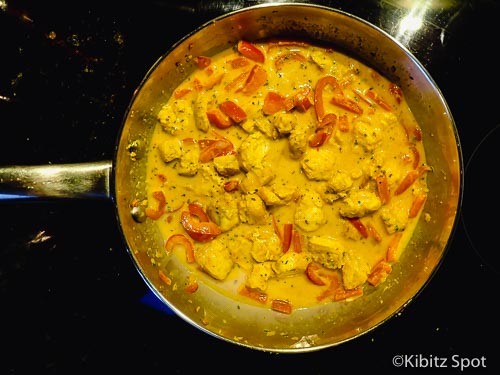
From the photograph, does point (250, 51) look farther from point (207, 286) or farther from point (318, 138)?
point (207, 286)

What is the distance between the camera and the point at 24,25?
267cm

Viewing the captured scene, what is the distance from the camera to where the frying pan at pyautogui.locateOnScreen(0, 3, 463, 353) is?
7.26 feet

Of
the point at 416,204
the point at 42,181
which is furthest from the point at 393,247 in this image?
the point at 42,181

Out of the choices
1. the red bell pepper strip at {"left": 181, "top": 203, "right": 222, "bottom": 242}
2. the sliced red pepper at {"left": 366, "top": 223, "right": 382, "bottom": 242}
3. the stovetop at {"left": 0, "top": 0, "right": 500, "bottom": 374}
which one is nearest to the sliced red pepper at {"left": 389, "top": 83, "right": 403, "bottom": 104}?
the stovetop at {"left": 0, "top": 0, "right": 500, "bottom": 374}

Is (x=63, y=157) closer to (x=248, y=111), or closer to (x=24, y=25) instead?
(x=24, y=25)

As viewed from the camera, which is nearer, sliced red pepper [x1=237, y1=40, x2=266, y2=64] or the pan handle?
the pan handle

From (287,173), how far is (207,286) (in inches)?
32.5

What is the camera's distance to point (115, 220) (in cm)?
261

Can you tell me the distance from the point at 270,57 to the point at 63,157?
54.5 inches

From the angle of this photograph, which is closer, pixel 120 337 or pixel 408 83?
pixel 408 83

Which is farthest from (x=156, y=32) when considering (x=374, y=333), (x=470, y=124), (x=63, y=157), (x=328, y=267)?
(x=374, y=333)

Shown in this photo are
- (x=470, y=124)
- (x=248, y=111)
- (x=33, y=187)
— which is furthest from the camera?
(x=470, y=124)

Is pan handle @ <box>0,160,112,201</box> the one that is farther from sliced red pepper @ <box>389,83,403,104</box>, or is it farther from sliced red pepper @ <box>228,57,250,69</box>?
sliced red pepper @ <box>389,83,403,104</box>

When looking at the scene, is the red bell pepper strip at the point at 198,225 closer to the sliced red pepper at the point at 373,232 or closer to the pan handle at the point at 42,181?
the pan handle at the point at 42,181
